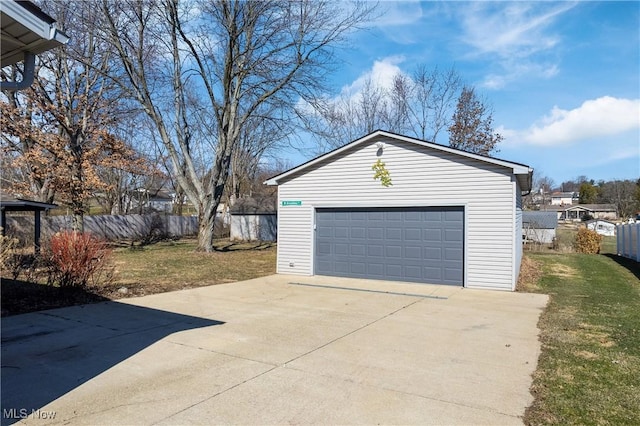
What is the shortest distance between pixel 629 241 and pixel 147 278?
2026 cm

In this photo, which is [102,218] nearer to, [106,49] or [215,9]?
[106,49]

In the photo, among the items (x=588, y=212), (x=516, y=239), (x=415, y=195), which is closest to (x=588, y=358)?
(x=516, y=239)

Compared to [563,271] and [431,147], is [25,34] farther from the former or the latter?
[563,271]

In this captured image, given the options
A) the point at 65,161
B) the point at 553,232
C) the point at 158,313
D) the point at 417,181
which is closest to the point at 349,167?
the point at 417,181

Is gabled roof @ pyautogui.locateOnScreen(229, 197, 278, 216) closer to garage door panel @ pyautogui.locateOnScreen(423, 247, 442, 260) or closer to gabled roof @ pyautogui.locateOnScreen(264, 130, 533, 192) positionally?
gabled roof @ pyautogui.locateOnScreen(264, 130, 533, 192)

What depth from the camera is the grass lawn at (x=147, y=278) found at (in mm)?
8344

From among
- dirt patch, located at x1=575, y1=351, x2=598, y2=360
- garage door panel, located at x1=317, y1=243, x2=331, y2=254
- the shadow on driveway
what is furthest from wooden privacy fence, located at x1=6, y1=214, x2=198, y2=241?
dirt patch, located at x1=575, y1=351, x2=598, y2=360

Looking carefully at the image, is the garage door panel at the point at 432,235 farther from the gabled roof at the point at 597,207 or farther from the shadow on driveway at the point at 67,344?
the gabled roof at the point at 597,207

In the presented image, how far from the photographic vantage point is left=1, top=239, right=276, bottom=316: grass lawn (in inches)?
328

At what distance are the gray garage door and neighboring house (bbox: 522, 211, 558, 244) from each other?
63.7ft

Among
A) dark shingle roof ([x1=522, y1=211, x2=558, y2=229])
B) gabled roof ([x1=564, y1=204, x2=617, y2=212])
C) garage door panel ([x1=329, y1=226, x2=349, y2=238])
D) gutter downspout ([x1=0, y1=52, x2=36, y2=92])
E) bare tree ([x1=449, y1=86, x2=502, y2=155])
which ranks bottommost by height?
garage door panel ([x1=329, y1=226, x2=349, y2=238])

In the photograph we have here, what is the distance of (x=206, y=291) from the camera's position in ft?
33.2

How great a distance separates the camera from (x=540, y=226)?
30734 millimetres

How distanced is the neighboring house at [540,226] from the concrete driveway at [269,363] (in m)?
22.5
